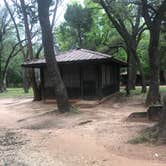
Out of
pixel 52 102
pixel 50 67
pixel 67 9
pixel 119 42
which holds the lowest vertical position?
pixel 52 102

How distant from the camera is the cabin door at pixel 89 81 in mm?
20625

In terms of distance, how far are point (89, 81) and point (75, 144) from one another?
11.7 m

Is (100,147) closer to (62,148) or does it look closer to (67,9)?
(62,148)

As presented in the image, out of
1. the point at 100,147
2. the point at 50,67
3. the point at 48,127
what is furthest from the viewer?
the point at 50,67

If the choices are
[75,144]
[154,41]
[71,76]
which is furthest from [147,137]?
[71,76]

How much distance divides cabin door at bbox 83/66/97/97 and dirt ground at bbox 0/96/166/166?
6546mm

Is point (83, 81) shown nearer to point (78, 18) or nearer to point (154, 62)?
point (154, 62)

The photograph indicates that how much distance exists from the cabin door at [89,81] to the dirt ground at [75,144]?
655cm

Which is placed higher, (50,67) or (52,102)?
(50,67)

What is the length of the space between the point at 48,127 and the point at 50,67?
3836 mm

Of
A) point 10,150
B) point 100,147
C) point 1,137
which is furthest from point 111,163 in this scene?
point 1,137

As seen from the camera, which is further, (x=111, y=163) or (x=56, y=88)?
(x=56, y=88)

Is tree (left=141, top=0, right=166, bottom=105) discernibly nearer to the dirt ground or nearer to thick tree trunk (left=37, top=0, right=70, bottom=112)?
the dirt ground

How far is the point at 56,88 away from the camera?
15.4m
